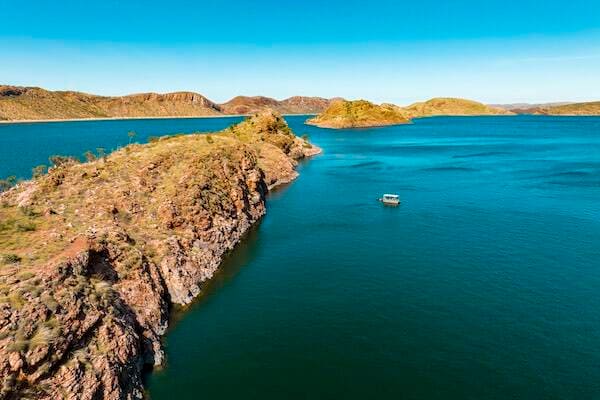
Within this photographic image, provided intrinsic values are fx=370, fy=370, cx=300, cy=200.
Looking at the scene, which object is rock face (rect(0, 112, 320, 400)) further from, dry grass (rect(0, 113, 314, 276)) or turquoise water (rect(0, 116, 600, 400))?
turquoise water (rect(0, 116, 600, 400))

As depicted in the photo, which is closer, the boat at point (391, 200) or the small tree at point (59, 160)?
the small tree at point (59, 160)

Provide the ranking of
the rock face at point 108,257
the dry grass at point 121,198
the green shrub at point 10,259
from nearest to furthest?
the rock face at point 108,257 < the green shrub at point 10,259 < the dry grass at point 121,198

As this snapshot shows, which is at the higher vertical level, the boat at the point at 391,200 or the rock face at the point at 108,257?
the rock face at the point at 108,257

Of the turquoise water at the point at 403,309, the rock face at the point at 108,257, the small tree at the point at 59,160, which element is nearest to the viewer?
the rock face at the point at 108,257

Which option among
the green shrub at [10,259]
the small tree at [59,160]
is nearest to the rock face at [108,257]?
the green shrub at [10,259]

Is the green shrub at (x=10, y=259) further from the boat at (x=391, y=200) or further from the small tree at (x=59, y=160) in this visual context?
the boat at (x=391, y=200)

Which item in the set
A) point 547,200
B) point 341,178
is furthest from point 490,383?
point 341,178

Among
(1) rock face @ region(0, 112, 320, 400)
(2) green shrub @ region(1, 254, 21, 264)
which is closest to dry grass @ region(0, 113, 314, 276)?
(1) rock face @ region(0, 112, 320, 400)

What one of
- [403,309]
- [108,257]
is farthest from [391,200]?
[108,257]
